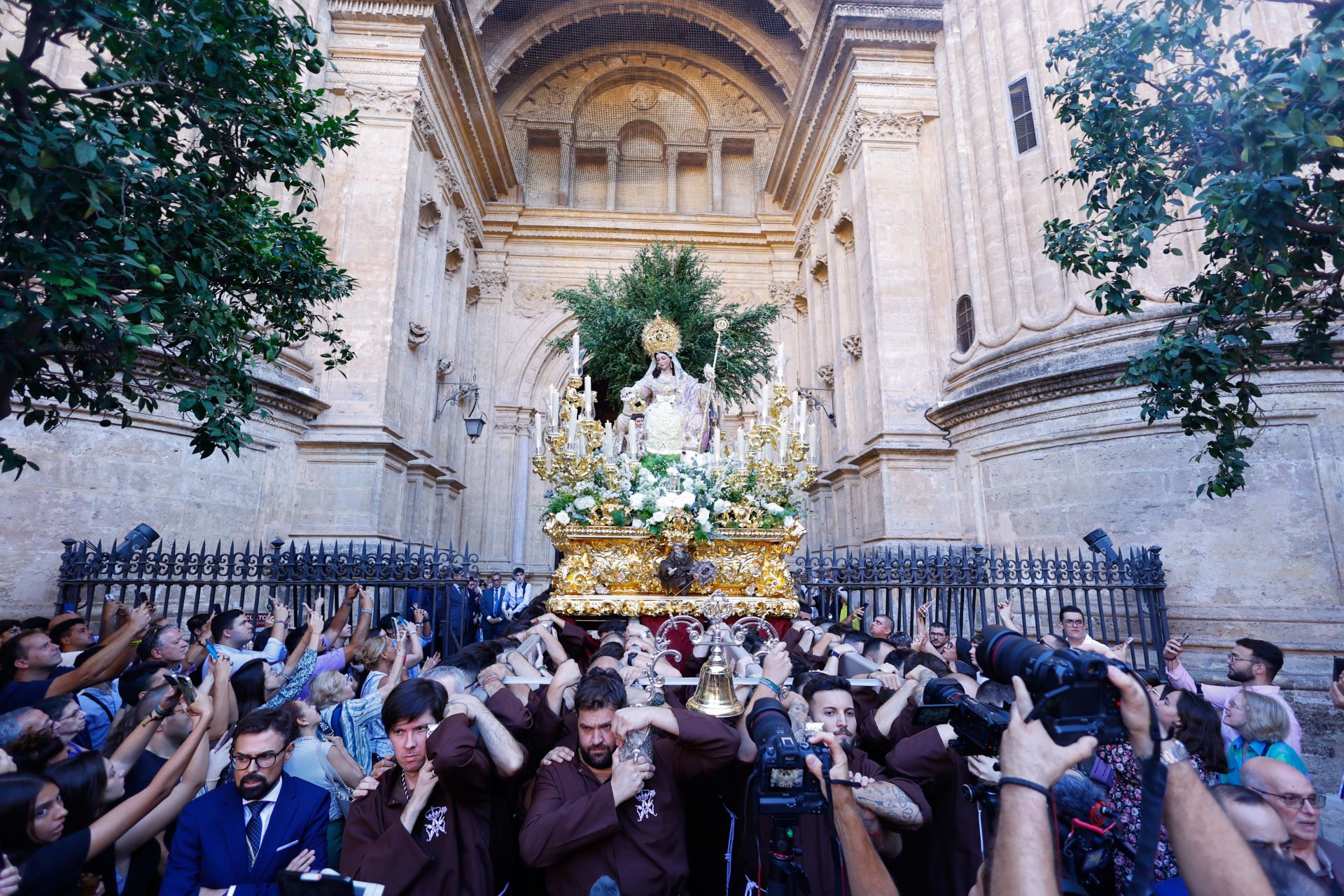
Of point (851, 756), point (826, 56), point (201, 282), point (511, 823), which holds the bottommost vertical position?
point (511, 823)

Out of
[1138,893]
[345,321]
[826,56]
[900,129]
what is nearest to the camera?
[1138,893]

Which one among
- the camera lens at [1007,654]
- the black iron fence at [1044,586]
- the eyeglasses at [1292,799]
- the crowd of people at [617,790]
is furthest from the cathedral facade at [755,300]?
the camera lens at [1007,654]

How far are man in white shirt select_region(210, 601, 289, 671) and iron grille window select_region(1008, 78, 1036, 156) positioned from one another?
12.2 metres

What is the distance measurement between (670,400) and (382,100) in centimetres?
929

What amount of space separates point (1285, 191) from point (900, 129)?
11.7 meters

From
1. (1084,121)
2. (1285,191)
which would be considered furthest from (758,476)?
(1285,191)

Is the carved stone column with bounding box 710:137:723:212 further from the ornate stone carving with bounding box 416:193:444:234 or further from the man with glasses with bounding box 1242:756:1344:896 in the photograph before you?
the man with glasses with bounding box 1242:756:1344:896

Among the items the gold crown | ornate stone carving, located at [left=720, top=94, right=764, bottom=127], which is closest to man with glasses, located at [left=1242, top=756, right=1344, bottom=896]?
the gold crown

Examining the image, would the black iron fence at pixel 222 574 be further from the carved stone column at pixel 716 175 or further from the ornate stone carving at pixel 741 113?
the ornate stone carving at pixel 741 113

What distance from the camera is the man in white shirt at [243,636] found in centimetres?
561

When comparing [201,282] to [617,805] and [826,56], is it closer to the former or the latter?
[617,805]

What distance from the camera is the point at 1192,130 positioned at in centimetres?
483

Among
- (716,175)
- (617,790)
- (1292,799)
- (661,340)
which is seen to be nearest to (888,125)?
(716,175)

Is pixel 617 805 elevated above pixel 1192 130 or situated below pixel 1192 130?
below
